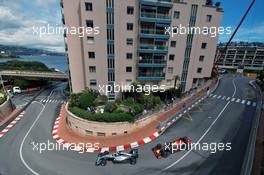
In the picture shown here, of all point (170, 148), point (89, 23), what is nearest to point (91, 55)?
point (89, 23)

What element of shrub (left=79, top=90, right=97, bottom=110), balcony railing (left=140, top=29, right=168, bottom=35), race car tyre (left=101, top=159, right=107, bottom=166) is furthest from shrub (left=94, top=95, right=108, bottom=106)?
balcony railing (left=140, top=29, right=168, bottom=35)

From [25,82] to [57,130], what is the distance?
129 feet

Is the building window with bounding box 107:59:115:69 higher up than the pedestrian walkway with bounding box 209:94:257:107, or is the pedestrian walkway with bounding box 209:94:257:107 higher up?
the building window with bounding box 107:59:115:69

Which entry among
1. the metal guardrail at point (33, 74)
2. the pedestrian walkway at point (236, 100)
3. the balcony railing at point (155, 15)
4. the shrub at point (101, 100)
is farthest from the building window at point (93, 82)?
the pedestrian walkway at point (236, 100)

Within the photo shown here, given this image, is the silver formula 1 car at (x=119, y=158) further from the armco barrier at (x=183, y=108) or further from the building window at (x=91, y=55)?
the building window at (x=91, y=55)

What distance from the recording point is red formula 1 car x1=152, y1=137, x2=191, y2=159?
17.9m

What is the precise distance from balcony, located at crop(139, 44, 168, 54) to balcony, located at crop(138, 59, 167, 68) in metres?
2.17

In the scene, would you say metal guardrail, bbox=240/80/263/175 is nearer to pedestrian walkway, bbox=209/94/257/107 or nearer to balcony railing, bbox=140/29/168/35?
pedestrian walkway, bbox=209/94/257/107

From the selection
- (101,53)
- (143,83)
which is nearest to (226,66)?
(143,83)

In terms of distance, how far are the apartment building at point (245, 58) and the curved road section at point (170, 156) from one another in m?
84.7

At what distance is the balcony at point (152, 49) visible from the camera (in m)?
32.1

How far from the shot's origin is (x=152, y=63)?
110 ft

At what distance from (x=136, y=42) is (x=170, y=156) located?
2440 cm

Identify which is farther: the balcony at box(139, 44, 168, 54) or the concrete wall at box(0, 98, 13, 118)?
the balcony at box(139, 44, 168, 54)
